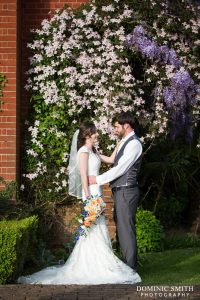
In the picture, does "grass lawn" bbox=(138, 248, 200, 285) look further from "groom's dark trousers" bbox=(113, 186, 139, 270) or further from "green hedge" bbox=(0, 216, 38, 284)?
"green hedge" bbox=(0, 216, 38, 284)

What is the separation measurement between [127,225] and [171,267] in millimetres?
1261

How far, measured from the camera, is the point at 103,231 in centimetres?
830

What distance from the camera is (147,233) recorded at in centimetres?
1048

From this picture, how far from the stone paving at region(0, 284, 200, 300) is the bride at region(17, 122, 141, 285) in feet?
1.42

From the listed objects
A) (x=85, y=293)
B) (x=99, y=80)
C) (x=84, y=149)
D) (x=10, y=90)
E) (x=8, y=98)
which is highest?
(x=99, y=80)

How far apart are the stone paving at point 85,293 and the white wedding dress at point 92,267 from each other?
1.32 feet

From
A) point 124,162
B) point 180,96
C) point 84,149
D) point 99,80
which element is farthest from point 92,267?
point 180,96

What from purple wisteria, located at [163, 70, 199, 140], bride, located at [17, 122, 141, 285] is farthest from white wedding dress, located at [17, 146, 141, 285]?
purple wisteria, located at [163, 70, 199, 140]

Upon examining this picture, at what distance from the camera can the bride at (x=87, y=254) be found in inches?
309

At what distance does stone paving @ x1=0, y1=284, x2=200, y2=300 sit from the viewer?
668 cm

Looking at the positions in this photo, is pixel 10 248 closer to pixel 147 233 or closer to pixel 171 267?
pixel 171 267

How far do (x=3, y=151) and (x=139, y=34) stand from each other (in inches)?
102

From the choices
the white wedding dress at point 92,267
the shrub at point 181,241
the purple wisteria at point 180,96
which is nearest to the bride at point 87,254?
the white wedding dress at point 92,267

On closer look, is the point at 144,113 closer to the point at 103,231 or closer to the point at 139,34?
the point at 139,34
